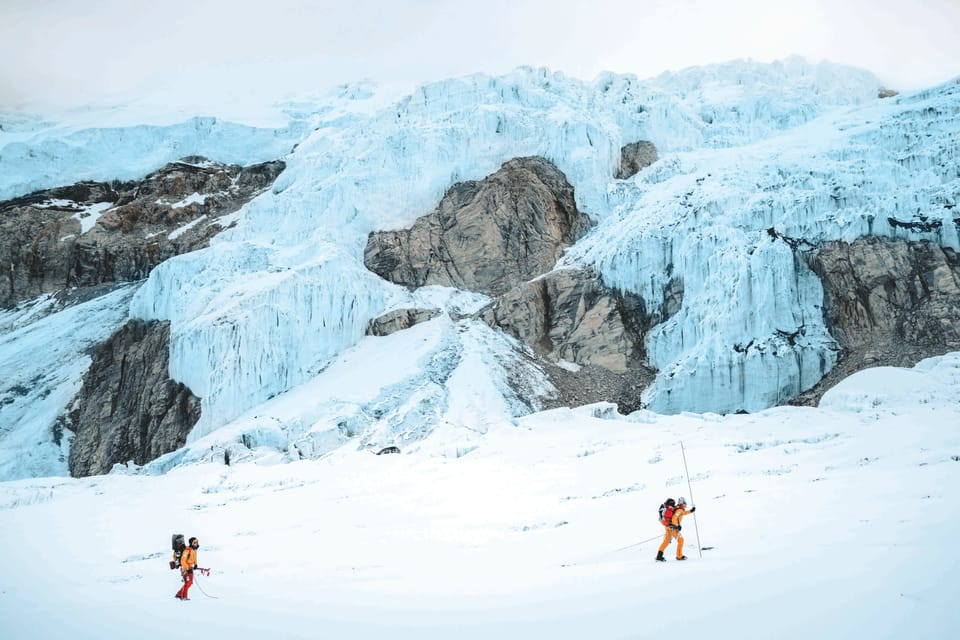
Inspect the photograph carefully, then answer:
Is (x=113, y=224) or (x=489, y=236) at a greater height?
(x=113, y=224)

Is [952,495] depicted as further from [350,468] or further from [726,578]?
[350,468]

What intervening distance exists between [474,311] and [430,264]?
6.50 metres

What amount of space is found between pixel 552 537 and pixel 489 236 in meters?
40.9

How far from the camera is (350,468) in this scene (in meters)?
28.3

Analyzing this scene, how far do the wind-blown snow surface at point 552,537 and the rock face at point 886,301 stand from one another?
8.00 m

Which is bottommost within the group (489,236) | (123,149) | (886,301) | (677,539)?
(677,539)

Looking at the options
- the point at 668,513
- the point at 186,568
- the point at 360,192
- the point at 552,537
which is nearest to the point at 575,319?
the point at 360,192

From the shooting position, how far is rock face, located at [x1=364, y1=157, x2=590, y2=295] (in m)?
52.4

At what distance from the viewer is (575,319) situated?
152 feet

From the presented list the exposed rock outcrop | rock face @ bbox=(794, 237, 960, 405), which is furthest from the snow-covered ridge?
rock face @ bbox=(794, 237, 960, 405)

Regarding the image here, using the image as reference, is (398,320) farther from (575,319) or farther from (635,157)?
(635,157)

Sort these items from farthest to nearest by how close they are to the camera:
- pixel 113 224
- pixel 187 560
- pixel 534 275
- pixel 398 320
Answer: pixel 113 224 → pixel 534 275 → pixel 398 320 → pixel 187 560

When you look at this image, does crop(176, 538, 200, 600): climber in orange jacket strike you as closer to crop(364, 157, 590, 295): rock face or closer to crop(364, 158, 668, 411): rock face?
crop(364, 158, 668, 411): rock face

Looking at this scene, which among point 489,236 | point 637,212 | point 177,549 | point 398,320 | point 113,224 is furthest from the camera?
point 113,224
